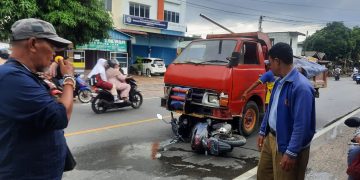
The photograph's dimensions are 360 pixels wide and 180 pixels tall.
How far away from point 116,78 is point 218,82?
4.67 meters

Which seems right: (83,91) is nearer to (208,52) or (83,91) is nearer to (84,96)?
(84,96)

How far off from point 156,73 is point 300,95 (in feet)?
92.2

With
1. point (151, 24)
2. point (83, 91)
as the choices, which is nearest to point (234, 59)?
point (83, 91)

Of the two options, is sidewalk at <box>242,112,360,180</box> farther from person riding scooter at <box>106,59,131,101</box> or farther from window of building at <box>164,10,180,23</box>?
window of building at <box>164,10,180,23</box>

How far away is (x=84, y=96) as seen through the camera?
41.5ft

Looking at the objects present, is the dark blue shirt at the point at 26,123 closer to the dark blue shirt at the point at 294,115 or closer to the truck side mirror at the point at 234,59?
the dark blue shirt at the point at 294,115

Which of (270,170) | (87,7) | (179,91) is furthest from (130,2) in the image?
(270,170)

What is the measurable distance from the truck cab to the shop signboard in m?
24.3

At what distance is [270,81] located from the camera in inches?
291

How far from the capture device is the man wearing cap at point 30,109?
6.88ft

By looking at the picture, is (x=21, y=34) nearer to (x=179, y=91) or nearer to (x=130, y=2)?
(x=179, y=91)

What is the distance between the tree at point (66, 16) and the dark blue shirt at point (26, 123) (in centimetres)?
1314

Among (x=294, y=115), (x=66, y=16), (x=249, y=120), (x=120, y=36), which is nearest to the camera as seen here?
(x=294, y=115)

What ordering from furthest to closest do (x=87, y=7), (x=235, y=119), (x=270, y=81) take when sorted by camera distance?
(x=87, y=7) < (x=235, y=119) < (x=270, y=81)
